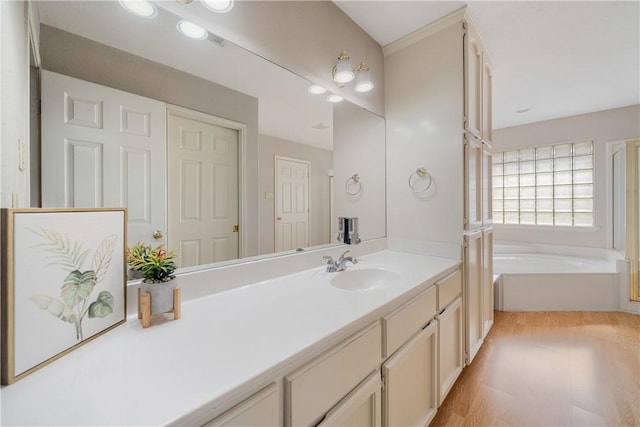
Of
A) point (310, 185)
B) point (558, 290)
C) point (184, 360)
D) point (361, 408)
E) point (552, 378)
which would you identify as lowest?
point (552, 378)

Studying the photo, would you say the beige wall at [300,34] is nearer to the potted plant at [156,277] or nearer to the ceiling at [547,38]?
the ceiling at [547,38]

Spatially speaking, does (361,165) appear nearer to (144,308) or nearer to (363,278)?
(363,278)

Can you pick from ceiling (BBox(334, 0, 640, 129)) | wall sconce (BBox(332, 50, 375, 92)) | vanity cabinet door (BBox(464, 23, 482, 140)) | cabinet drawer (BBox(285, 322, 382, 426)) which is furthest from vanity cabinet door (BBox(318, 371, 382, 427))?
ceiling (BBox(334, 0, 640, 129))

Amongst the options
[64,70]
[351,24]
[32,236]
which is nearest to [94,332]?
[32,236]

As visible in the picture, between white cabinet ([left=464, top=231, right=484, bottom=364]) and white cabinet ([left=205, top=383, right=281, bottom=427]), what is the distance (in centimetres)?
154

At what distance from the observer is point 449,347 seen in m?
1.52

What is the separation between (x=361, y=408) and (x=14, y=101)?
1.26 meters

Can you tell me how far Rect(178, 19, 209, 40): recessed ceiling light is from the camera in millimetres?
974

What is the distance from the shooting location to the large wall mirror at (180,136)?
0.75 metres

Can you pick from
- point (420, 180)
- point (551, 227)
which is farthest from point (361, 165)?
point (551, 227)

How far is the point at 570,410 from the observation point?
1466 millimetres

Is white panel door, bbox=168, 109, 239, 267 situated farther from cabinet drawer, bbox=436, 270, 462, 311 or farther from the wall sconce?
cabinet drawer, bbox=436, 270, 462, 311

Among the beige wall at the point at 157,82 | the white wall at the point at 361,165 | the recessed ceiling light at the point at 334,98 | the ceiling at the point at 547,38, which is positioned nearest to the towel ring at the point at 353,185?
the white wall at the point at 361,165

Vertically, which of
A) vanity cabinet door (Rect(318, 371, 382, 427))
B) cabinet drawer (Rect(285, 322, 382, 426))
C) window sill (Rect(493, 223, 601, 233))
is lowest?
vanity cabinet door (Rect(318, 371, 382, 427))
